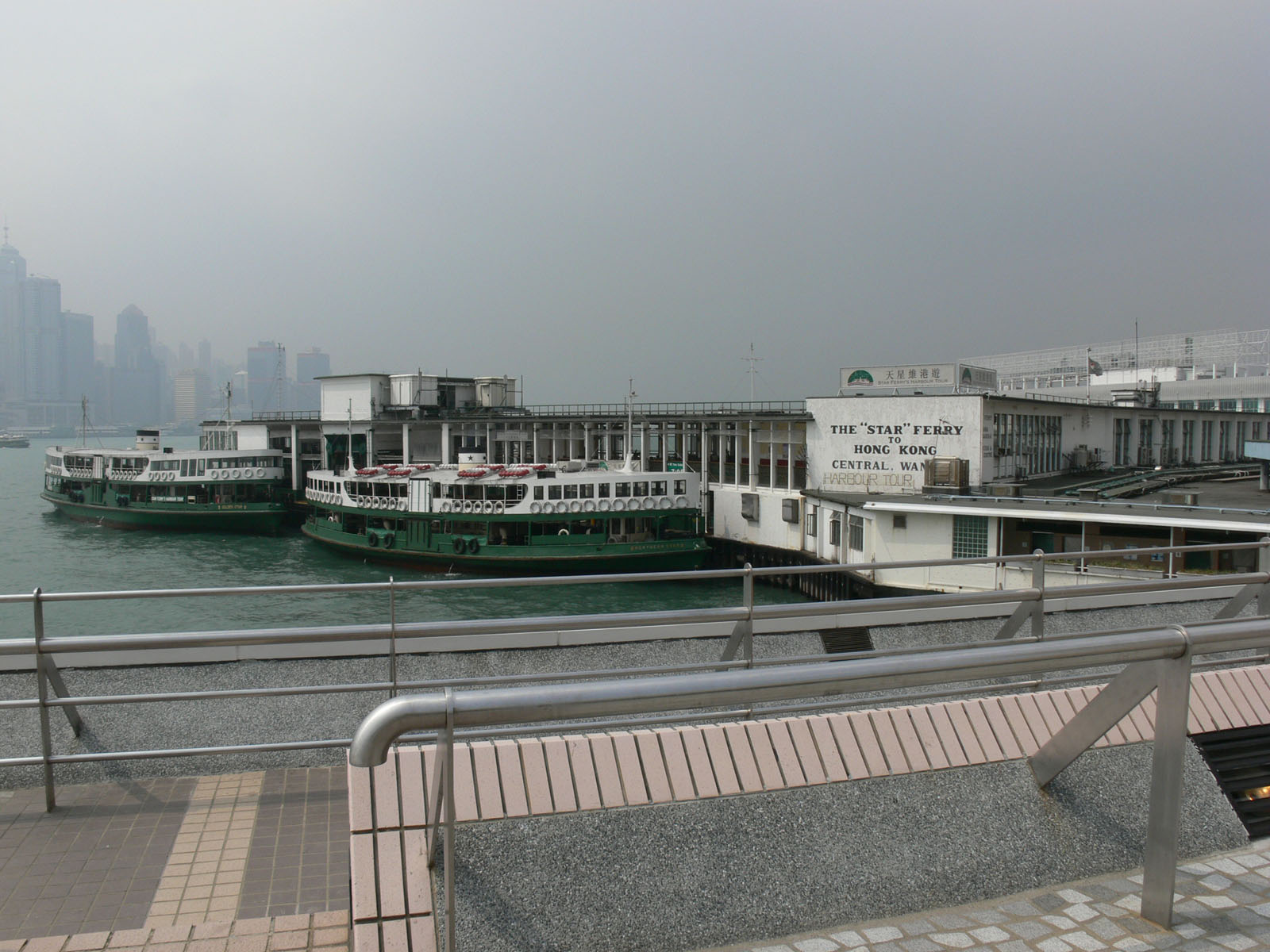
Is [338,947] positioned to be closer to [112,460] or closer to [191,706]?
[191,706]

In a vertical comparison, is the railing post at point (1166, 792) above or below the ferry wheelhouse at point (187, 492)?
above

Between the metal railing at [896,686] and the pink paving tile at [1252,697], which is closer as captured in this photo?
the metal railing at [896,686]

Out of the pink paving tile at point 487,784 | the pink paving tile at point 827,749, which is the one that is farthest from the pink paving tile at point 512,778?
the pink paving tile at point 827,749

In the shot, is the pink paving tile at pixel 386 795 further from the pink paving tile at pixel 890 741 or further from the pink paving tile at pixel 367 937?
the pink paving tile at pixel 890 741

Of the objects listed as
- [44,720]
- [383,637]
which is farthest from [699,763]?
[44,720]

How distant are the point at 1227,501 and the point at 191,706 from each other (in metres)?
31.1

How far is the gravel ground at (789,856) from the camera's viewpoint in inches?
130

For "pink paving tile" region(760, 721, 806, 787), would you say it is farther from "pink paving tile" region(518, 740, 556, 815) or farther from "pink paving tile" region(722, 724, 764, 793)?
"pink paving tile" region(518, 740, 556, 815)

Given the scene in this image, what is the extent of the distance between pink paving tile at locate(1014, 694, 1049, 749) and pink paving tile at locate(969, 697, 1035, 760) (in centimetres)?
3

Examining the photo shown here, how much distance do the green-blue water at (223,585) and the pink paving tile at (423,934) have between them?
11381 mm

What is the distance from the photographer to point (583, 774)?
3660 millimetres

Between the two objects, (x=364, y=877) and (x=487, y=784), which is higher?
(x=487, y=784)

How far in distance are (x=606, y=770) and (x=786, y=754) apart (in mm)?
819

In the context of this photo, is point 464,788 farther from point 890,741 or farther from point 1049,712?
point 1049,712
